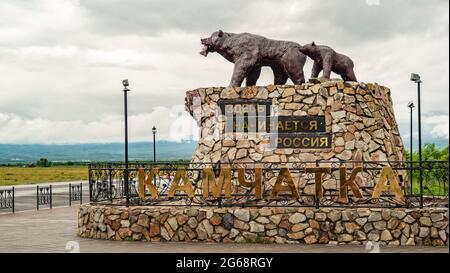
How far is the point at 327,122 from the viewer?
571 inches

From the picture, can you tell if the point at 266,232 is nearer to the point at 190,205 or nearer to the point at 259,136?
the point at 190,205

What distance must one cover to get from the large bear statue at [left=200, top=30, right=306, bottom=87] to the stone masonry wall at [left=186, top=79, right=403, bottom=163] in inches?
33.8

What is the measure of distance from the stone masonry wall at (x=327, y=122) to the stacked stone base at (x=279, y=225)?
2.18 metres

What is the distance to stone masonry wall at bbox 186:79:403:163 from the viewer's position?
1443cm

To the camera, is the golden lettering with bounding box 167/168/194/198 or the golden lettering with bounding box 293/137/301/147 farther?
the golden lettering with bounding box 293/137/301/147

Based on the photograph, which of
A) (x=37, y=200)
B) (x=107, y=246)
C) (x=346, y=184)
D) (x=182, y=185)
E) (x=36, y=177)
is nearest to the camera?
(x=107, y=246)

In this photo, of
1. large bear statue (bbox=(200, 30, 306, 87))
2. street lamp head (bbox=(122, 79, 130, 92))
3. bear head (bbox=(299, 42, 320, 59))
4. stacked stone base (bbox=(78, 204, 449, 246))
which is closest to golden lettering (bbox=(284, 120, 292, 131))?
large bear statue (bbox=(200, 30, 306, 87))

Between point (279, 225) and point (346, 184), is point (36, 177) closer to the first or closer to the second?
point (279, 225)

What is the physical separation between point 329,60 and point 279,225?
491 cm

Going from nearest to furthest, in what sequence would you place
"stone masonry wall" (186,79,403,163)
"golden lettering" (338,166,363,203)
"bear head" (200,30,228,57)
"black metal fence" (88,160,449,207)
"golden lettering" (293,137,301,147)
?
"golden lettering" (338,166,363,203)
"black metal fence" (88,160,449,207)
"stone masonry wall" (186,79,403,163)
"golden lettering" (293,137,301,147)
"bear head" (200,30,228,57)

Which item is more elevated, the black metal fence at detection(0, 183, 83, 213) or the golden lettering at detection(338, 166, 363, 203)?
the golden lettering at detection(338, 166, 363, 203)

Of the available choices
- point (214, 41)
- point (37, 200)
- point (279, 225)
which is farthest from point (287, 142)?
point (37, 200)

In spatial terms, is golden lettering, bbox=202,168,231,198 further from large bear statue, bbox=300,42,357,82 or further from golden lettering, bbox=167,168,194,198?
large bear statue, bbox=300,42,357,82
